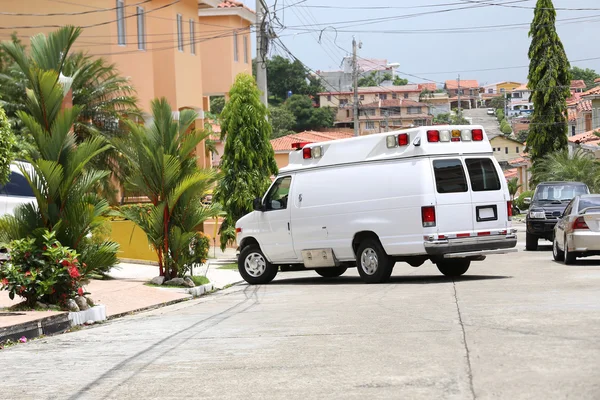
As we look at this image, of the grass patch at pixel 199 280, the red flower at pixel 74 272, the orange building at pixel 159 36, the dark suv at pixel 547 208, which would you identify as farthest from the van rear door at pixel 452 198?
the orange building at pixel 159 36

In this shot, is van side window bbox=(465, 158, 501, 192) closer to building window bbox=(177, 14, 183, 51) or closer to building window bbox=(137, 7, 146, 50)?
building window bbox=(137, 7, 146, 50)

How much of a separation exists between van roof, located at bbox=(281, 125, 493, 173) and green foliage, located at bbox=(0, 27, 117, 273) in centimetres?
556

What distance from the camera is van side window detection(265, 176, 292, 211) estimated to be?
2039cm

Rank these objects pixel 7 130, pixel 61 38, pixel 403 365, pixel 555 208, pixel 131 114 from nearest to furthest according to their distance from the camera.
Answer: pixel 403 365 → pixel 7 130 → pixel 61 38 → pixel 555 208 → pixel 131 114

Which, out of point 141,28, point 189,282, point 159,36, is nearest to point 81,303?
point 189,282

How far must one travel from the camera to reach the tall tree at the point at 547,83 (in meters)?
61.7

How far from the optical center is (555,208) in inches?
1075

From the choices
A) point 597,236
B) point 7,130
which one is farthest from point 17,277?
point 597,236

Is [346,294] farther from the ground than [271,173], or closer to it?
closer to it

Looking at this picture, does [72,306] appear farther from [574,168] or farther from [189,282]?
[574,168]

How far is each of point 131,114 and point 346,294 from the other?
14.8 metres

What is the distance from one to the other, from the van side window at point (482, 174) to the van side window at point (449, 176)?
0.22 meters

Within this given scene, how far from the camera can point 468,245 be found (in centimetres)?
1773

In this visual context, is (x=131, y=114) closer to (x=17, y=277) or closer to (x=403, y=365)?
(x=17, y=277)
